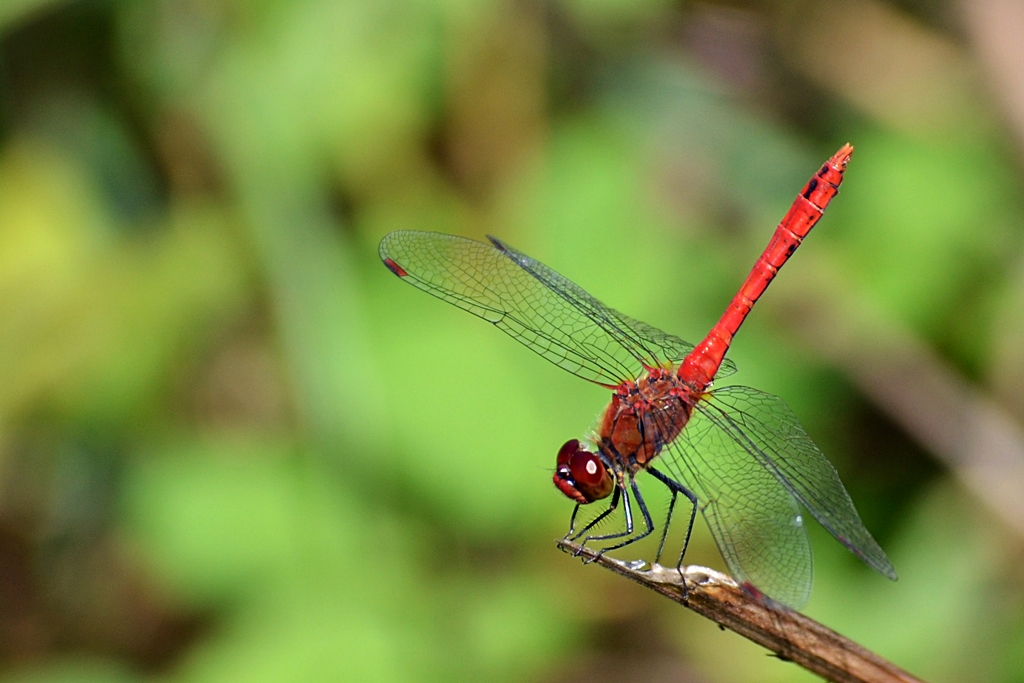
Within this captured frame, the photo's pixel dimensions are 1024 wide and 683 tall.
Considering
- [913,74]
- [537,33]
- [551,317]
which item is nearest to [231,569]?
[551,317]

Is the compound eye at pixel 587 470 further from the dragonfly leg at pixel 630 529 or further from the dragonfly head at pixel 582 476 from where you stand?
the dragonfly leg at pixel 630 529

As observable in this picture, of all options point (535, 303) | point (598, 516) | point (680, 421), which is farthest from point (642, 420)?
point (535, 303)

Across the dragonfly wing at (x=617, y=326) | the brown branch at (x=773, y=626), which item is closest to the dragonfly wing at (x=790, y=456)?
the dragonfly wing at (x=617, y=326)

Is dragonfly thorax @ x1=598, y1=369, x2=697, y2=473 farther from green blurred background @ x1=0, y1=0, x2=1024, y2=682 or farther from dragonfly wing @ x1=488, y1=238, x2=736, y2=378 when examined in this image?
green blurred background @ x1=0, y1=0, x2=1024, y2=682

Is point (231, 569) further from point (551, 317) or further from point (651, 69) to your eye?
point (651, 69)

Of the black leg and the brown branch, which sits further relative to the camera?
the black leg

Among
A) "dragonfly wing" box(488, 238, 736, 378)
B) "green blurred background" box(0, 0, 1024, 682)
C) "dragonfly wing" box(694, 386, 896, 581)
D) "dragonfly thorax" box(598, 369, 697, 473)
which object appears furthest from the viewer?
"green blurred background" box(0, 0, 1024, 682)

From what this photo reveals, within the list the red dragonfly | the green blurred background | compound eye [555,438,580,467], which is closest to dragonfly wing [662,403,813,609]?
the red dragonfly
